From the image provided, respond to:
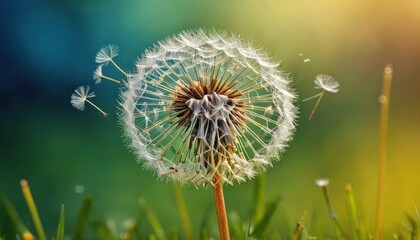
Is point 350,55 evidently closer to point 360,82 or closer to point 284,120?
point 360,82

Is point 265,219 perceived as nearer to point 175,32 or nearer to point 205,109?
point 205,109

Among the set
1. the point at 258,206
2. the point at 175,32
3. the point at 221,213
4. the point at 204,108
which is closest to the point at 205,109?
the point at 204,108

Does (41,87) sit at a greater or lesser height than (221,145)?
greater

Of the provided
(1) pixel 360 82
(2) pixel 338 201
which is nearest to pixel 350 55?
(1) pixel 360 82

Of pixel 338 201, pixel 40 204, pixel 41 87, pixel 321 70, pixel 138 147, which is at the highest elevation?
pixel 321 70

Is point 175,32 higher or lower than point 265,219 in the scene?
higher

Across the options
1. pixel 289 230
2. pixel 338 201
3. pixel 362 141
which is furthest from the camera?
pixel 362 141

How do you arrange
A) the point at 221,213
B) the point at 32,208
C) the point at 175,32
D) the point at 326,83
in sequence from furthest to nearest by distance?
1. the point at 175,32
2. the point at 32,208
3. the point at 326,83
4. the point at 221,213
